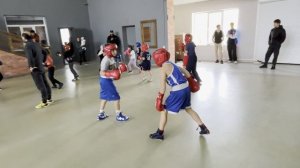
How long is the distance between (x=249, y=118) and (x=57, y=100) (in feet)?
13.0

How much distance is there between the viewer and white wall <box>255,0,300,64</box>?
7305mm

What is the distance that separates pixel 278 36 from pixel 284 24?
1228 millimetres

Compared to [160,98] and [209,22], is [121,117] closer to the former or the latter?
[160,98]

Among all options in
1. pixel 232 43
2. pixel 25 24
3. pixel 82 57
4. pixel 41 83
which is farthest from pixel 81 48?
pixel 232 43

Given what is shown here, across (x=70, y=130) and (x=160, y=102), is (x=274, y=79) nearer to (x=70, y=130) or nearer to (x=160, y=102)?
(x=160, y=102)

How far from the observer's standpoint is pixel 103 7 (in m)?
10.6

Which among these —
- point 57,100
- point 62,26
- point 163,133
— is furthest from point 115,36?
point 163,133

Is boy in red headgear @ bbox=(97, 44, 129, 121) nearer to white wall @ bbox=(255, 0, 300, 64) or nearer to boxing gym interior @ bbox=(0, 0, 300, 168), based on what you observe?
boxing gym interior @ bbox=(0, 0, 300, 168)

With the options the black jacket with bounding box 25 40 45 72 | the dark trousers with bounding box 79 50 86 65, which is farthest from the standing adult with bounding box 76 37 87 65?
the black jacket with bounding box 25 40 45 72

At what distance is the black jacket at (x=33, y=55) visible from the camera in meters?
3.85

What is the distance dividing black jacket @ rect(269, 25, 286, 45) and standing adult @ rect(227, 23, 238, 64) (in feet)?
6.00

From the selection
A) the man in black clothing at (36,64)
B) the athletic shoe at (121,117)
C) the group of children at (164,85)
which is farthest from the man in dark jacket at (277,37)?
the man in black clothing at (36,64)

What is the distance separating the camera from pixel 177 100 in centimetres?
251

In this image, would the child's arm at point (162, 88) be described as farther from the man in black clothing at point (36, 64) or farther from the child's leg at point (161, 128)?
the man in black clothing at point (36, 64)
